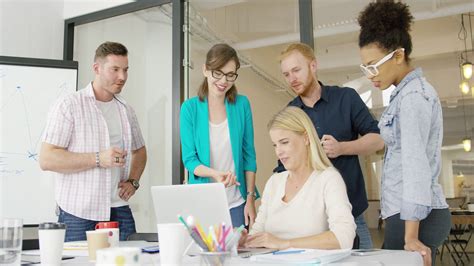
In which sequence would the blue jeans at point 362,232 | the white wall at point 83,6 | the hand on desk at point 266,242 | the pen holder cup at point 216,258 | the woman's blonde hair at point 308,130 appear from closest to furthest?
1. the pen holder cup at point 216,258
2. the hand on desk at point 266,242
3. the woman's blonde hair at point 308,130
4. the blue jeans at point 362,232
5. the white wall at point 83,6

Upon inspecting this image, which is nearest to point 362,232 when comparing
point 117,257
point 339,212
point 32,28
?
point 339,212

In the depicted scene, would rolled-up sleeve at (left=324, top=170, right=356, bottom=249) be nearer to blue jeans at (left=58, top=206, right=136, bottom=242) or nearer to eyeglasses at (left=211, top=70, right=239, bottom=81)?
eyeglasses at (left=211, top=70, right=239, bottom=81)

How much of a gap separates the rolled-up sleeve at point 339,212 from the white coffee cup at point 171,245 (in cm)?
64

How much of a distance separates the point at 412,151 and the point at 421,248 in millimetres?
300

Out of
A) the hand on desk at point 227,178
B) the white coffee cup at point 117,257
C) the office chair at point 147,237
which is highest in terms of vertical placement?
the hand on desk at point 227,178

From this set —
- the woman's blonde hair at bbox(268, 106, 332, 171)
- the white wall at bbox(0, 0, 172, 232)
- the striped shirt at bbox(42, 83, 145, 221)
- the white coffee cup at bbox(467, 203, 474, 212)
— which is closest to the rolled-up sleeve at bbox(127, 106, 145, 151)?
the striped shirt at bbox(42, 83, 145, 221)

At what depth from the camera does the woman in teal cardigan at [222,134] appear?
2.23m

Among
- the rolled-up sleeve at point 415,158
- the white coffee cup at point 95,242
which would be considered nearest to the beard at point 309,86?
the rolled-up sleeve at point 415,158

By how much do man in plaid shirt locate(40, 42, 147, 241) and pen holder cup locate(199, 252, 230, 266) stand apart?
1.45m

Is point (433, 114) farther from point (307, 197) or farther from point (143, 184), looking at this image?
point (143, 184)

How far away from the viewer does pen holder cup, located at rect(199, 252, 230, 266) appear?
3.10 ft

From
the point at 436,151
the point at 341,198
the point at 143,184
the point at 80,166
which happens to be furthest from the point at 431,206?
the point at 143,184

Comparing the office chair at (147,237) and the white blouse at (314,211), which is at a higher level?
the white blouse at (314,211)

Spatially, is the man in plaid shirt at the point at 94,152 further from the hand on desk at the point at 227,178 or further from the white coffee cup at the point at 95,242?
the white coffee cup at the point at 95,242
